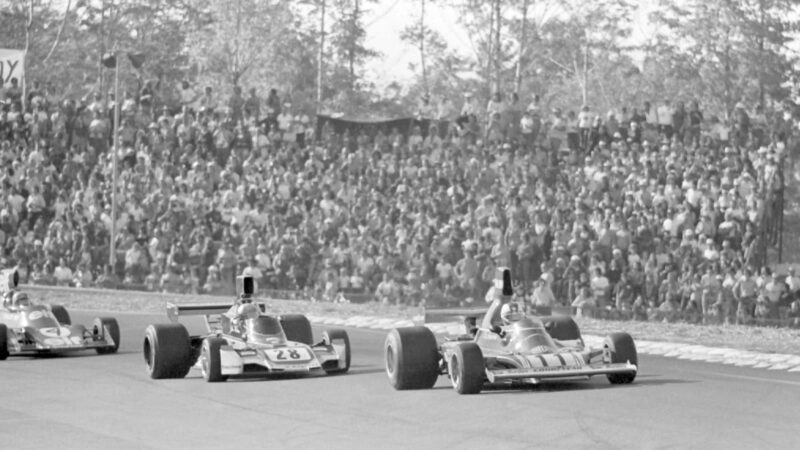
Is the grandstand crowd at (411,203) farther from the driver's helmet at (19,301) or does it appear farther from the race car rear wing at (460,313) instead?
the driver's helmet at (19,301)

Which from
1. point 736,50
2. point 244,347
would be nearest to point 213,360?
point 244,347

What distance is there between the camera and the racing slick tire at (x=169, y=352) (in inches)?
787

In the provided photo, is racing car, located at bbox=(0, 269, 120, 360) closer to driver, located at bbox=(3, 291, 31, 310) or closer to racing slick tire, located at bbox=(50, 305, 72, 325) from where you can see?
driver, located at bbox=(3, 291, 31, 310)

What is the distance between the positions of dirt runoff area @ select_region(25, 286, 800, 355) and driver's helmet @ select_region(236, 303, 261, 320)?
7.34m

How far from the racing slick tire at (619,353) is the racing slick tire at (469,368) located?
1.80 m

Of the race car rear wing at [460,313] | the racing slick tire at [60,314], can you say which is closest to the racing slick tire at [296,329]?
the race car rear wing at [460,313]

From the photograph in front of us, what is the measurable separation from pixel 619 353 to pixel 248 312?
544 centimetres

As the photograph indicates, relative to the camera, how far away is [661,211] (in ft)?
102

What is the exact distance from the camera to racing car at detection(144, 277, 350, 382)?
63.9 ft

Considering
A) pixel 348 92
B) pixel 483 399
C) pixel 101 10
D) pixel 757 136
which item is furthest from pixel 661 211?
pixel 101 10

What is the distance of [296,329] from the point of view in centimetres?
2128

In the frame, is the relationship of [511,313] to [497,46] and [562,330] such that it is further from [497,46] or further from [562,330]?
[497,46]

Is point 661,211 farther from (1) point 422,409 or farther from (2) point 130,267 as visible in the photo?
(1) point 422,409

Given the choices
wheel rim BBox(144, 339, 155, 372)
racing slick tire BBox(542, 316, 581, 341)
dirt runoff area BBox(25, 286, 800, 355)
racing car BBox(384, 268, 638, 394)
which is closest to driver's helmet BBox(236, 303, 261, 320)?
wheel rim BBox(144, 339, 155, 372)
